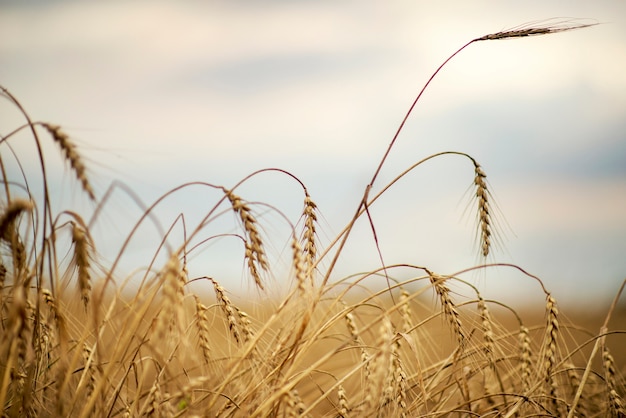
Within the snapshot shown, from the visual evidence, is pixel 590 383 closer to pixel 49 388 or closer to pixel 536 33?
pixel 536 33

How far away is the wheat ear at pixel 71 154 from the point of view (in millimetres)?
1529

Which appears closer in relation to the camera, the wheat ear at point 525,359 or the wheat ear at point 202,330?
the wheat ear at point 202,330

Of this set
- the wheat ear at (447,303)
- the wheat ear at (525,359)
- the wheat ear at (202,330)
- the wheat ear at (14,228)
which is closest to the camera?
the wheat ear at (14,228)

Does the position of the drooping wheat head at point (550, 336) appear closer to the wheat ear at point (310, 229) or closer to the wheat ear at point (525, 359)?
the wheat ear at point (525, 359)

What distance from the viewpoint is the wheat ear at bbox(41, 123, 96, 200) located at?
1529 mm

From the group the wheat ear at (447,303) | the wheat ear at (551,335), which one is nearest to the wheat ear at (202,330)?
the wheat ear at (447,303)

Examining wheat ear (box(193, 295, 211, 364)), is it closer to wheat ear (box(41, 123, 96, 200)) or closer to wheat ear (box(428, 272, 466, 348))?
wheat ear (box(41, 123, 96, 200))

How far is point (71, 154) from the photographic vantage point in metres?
1.58

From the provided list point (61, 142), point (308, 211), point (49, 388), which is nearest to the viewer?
point (61, 142)

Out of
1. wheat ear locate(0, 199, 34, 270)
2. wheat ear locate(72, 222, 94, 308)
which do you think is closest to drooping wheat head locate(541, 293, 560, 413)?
wheat ear locate(72, 222, 94, 308)

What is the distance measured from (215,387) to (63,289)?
0.65 m

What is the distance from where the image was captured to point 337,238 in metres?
2.10

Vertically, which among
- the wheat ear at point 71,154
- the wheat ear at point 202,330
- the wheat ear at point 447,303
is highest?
the wheat ear at point 71,154

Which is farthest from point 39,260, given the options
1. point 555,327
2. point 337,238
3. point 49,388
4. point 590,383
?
point 590,383
